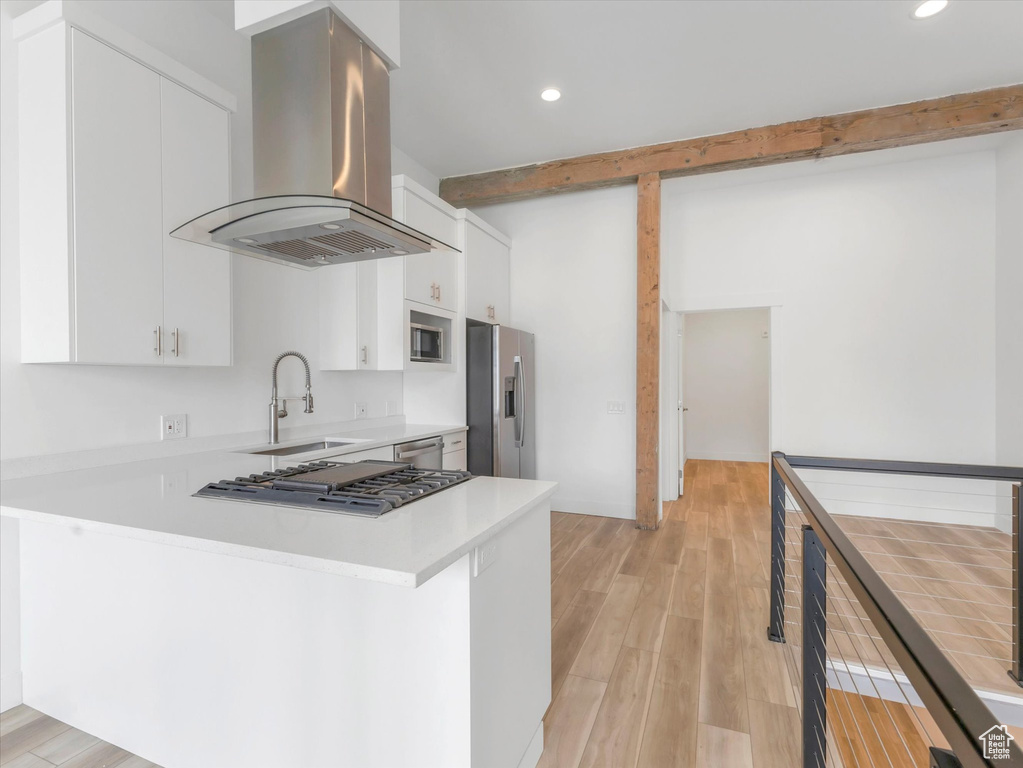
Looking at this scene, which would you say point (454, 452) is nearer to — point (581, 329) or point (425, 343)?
point (425, 343)

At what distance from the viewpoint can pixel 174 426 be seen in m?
Result: 2.37

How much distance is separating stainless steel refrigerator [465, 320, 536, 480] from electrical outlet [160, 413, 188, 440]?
199 centimetres

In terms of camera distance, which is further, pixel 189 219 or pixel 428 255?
pixel 428 255

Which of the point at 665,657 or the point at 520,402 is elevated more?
the point at 520,402

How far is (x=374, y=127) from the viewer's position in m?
1.92

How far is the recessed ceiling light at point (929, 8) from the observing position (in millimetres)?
2498

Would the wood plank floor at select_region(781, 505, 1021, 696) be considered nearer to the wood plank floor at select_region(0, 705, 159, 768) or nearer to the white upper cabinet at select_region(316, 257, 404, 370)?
the wood plank floor at select_region(0, 705, 159, 768)

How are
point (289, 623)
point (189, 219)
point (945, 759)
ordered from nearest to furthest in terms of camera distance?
point (945, 759) → point (289, 623) → point (189, 219)

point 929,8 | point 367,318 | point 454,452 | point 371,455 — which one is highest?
point 929,8

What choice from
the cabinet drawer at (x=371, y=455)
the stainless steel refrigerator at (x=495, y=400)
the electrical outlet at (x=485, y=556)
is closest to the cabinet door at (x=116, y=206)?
the cabinet drawer at (x=371, y=455)

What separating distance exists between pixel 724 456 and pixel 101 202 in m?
7.75

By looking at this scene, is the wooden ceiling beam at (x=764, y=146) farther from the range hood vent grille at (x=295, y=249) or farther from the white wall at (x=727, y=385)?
the white wall at (x=727, y=385)

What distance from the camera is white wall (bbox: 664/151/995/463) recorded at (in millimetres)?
4133

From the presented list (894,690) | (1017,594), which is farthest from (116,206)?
(894,690)
